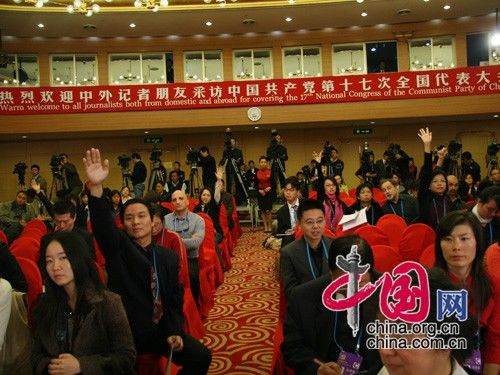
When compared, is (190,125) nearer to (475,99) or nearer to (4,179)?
(4,179)

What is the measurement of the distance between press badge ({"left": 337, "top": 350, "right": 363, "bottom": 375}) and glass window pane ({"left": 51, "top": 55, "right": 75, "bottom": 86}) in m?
12.4

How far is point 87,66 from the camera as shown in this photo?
12.5 m

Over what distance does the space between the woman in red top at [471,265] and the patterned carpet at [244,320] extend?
1439mm

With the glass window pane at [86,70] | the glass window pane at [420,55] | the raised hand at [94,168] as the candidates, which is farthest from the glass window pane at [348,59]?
the raised hand at [94,168]

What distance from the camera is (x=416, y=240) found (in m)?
Answer: 3.19

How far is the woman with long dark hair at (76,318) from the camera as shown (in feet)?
5.82

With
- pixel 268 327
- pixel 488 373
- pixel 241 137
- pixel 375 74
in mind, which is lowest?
pixel 268 327

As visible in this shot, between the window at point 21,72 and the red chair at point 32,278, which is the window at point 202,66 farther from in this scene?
the red chair at point 32,278

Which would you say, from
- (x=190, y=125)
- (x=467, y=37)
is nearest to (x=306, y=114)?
(x=190, y=125)

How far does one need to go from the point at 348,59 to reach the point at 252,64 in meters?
2.52

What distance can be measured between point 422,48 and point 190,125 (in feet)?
20.5

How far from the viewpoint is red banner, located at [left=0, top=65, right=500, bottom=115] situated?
11164mm

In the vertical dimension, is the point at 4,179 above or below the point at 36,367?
above

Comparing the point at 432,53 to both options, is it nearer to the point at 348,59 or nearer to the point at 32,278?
the point at 348,59
